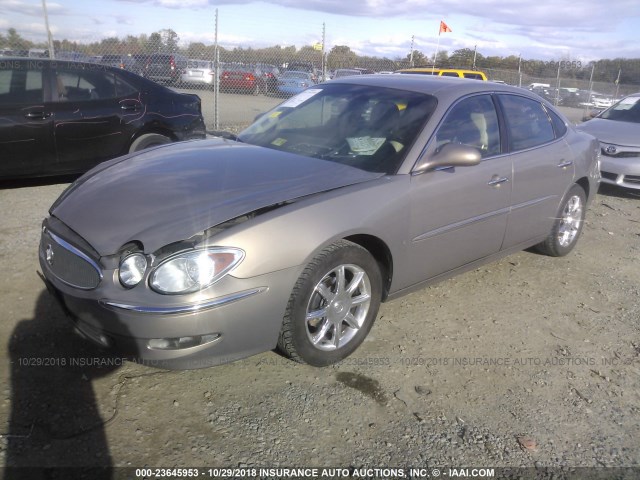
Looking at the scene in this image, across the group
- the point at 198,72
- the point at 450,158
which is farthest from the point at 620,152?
the point at 198,72

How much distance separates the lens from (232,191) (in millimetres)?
2887

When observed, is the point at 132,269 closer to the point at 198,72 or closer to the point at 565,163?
the point at 565,163

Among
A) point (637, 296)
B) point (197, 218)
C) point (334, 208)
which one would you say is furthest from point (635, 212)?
point (197, 218)

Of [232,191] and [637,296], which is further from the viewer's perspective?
[637,296]

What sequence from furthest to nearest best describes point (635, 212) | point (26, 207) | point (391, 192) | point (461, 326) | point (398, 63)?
point (398, 63)
point (635, 212)
point (26, 207)
point (461, 326)
point (391, 192)

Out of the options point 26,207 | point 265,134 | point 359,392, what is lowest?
point 359,392

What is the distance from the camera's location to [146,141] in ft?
22.5

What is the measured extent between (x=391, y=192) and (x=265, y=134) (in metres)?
1.32

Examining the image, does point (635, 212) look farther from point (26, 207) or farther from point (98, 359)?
point (26, 207)

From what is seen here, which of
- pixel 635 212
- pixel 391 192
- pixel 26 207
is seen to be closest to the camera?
pixel 391 192

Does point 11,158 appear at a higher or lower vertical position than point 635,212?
higher

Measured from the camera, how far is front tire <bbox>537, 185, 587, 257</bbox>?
486cm

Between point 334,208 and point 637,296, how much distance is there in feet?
10.1

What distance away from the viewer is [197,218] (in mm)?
2639
